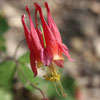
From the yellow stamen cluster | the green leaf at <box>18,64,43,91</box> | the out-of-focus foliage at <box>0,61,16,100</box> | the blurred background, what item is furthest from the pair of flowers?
the blurred background

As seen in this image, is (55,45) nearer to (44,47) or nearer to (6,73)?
(44,47)

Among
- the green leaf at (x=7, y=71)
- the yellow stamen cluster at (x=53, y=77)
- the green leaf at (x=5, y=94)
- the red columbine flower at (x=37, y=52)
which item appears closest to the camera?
the red columbine flower at (x=37, y=52)

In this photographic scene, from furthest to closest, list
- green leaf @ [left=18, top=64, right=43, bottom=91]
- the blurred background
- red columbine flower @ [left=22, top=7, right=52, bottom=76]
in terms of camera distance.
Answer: the blurred background < green leaf @ [left=18, top=64, right=43, bottom=91] < red columbine flower @ [left=22, top=7, right=52, bottom=76]

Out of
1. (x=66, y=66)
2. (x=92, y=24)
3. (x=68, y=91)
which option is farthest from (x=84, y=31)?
(x=68, y=91)

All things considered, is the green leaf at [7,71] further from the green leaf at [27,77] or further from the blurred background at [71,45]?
the green leaf at [27,77]

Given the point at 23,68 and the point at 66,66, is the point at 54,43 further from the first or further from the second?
the point at 66,66

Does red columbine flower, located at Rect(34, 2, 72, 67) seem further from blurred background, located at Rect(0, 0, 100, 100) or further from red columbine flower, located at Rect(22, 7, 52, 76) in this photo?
blurred background, located at Rect(0, 0, 100, 100)

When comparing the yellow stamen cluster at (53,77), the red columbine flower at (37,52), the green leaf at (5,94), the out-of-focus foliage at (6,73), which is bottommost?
the green leaf at (5,94)

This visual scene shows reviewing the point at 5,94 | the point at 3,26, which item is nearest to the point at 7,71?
the point at 3,26

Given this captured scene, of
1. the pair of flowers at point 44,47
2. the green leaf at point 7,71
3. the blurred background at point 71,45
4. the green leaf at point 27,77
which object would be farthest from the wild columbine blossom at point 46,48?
the blurred background at point 71,45

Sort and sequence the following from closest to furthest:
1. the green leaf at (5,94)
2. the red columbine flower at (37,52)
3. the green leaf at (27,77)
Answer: the red columbine flower at (37,52) < the green leaf at (27,77) < the green leaf at (5,94)
